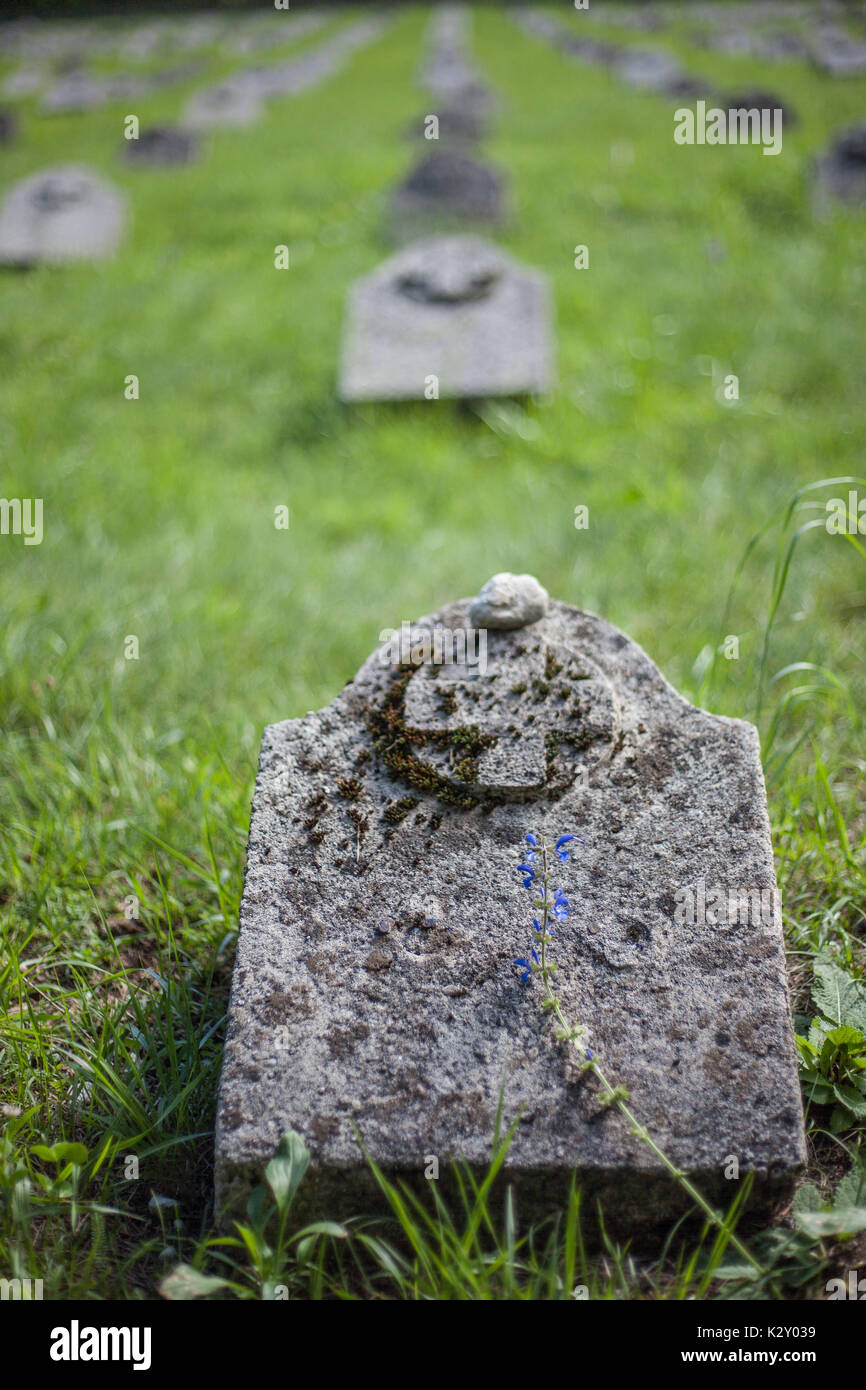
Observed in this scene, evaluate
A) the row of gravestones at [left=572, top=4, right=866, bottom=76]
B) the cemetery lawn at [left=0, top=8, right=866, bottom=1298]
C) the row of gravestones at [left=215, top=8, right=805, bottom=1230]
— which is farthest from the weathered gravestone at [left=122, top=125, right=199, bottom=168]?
the row of gravestones at [left=215, top=8, right=805, bottom=1230]

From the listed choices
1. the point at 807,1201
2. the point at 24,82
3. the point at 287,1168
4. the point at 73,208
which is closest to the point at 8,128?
the point at 24,82

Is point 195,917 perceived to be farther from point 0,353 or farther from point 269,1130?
point 0,353

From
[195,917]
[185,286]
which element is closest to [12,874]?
[195,917]

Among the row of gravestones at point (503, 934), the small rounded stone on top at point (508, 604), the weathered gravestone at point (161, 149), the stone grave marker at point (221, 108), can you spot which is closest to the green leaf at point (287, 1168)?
the row of gravestones at point (503, 934)

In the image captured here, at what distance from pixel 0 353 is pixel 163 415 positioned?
1.36m

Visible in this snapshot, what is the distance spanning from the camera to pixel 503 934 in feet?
5.26

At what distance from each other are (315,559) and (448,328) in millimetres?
1794

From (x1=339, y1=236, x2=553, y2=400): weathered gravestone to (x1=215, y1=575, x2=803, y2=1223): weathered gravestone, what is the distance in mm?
2978

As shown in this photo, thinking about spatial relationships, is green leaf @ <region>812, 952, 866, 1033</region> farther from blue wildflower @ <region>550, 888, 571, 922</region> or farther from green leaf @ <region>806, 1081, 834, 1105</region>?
blue wildflower @ <region>550, 888, 571, 922</region>

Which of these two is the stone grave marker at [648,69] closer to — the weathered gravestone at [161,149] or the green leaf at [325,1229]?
the weathered gravestone at [161,149]

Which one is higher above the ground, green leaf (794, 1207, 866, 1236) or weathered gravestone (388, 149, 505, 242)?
weathered gravestone (388, 149, 505, 242)

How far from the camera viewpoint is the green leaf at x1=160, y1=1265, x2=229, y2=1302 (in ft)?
4.30

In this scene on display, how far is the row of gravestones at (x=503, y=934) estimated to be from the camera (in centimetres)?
139

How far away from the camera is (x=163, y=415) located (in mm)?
5078
